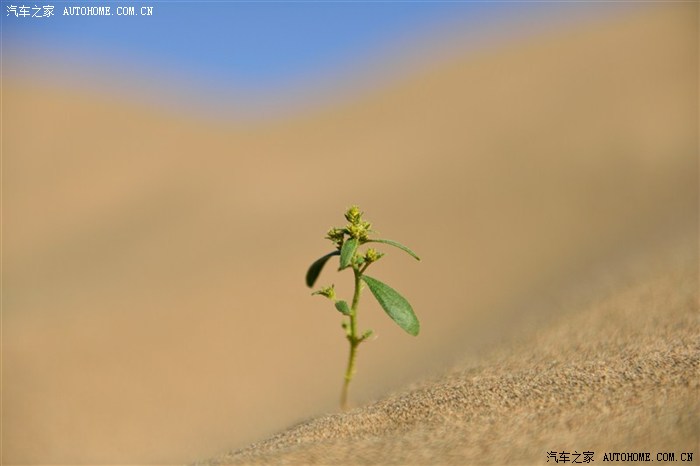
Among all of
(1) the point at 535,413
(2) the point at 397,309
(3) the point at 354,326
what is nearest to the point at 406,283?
(3) the point at 354,326

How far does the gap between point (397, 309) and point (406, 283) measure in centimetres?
408

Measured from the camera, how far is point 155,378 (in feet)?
16.1

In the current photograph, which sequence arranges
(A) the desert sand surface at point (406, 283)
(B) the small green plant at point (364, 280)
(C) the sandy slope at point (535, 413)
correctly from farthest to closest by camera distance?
(B) the small green plant at point (364, 280)
(A) the desert sand surface at point (406, 283)
(C) the sandy slope at point (535, 413)

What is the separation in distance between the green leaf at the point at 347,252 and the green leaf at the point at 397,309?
12cm

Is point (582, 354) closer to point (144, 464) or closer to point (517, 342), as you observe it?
point (517, 342)

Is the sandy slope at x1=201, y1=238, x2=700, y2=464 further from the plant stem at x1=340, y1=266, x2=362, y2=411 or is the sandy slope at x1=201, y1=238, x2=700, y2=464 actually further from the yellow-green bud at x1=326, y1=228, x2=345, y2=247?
the yellow-green bud at x1=326, y1=228, x2=345, y2=247

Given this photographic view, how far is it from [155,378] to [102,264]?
4.51 metres

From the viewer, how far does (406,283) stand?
6.28 meters

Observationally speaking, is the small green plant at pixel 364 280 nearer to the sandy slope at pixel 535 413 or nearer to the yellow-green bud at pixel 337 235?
the yellow-green bud at pixel 337 235

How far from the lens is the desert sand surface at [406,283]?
2.10m

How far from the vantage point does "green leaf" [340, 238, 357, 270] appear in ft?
7.02

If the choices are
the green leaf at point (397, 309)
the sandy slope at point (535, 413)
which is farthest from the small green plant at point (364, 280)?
the sandy slope at point (535, 413)

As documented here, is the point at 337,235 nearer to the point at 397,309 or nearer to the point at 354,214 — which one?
the point at 354,214

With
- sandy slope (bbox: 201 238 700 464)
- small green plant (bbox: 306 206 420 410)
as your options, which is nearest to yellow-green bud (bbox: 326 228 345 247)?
small green plant (bbox: 306 206 420 410)
